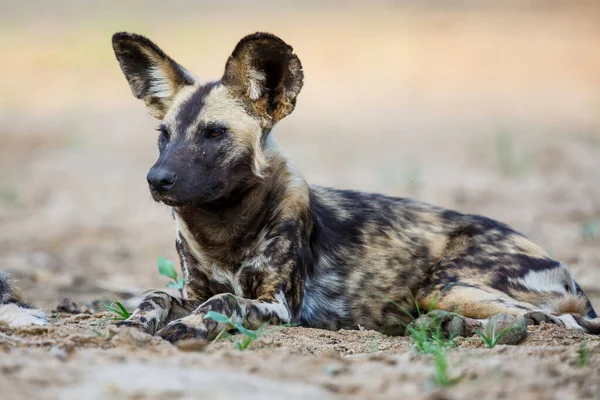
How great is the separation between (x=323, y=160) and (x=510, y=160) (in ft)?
6.98

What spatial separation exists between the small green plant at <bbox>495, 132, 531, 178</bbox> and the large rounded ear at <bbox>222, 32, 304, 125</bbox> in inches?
217

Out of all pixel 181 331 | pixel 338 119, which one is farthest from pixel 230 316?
pixel 338 119

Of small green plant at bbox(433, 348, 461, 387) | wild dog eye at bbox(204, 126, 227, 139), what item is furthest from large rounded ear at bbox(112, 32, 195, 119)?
small green plant at bbox(433, 348, 461, 387)

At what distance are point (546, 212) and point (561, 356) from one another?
5289 mm

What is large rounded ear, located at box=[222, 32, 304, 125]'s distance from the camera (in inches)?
177

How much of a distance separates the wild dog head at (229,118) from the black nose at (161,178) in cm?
5

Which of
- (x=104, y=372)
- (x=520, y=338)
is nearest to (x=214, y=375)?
(x=104, y=372)

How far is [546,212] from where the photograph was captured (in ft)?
27.3

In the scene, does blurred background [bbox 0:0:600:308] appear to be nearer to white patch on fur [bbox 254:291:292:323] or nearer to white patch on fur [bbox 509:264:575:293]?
white patch on fur [bbox 509:264:575:293]

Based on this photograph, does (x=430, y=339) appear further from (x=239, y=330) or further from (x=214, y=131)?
(x=214, y=131)

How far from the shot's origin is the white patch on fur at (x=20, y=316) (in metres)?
4.07

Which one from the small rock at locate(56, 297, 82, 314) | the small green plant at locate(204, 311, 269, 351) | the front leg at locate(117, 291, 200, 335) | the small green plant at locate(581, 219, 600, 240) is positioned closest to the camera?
the small green plant at locate(204, 311, 269, 351)

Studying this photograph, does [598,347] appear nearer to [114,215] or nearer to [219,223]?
[219,223]

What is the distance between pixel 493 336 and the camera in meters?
3.77
